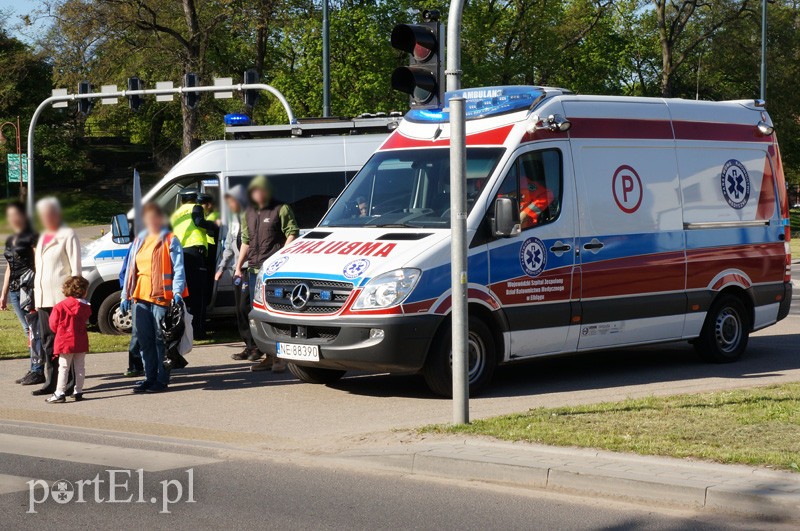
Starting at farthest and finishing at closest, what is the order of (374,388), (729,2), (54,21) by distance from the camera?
(729,2)
(54,21)
(374,388)

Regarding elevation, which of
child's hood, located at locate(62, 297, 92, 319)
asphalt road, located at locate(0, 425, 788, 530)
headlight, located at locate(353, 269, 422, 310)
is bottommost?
asphalt road, located at locate(0, 425, 788, 530)

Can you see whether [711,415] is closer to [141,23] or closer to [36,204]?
[36,204]

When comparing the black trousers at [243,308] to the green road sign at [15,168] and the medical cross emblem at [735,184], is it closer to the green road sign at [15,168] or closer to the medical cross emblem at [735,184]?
the green road sign at [15,168]

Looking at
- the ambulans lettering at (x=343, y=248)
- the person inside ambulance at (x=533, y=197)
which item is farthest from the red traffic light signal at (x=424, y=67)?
the person inside ambulance at (x=533, y=197)

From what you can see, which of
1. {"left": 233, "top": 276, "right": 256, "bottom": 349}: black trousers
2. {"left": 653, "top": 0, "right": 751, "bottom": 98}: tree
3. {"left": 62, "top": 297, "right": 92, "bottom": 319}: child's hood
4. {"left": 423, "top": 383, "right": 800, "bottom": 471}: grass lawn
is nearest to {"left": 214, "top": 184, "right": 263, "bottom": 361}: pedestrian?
{"left": 233, "top": 276, "right": 256, "bottom": 349}: black trousers

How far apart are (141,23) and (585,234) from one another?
30.5 metres

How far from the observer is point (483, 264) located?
10.2m

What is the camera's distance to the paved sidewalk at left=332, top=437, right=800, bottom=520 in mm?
6285

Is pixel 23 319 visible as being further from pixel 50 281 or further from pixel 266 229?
pixel 266 229

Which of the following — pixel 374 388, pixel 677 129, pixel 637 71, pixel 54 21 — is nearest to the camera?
pixel 374 388

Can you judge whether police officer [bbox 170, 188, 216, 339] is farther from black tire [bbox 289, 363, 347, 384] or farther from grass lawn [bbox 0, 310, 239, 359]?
black tire [bbox 289, 363, 347, 384]

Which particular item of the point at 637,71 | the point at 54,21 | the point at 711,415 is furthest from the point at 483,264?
the point at 637,71

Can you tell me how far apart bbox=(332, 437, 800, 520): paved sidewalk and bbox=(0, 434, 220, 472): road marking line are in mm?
1145

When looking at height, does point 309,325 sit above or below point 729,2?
below
